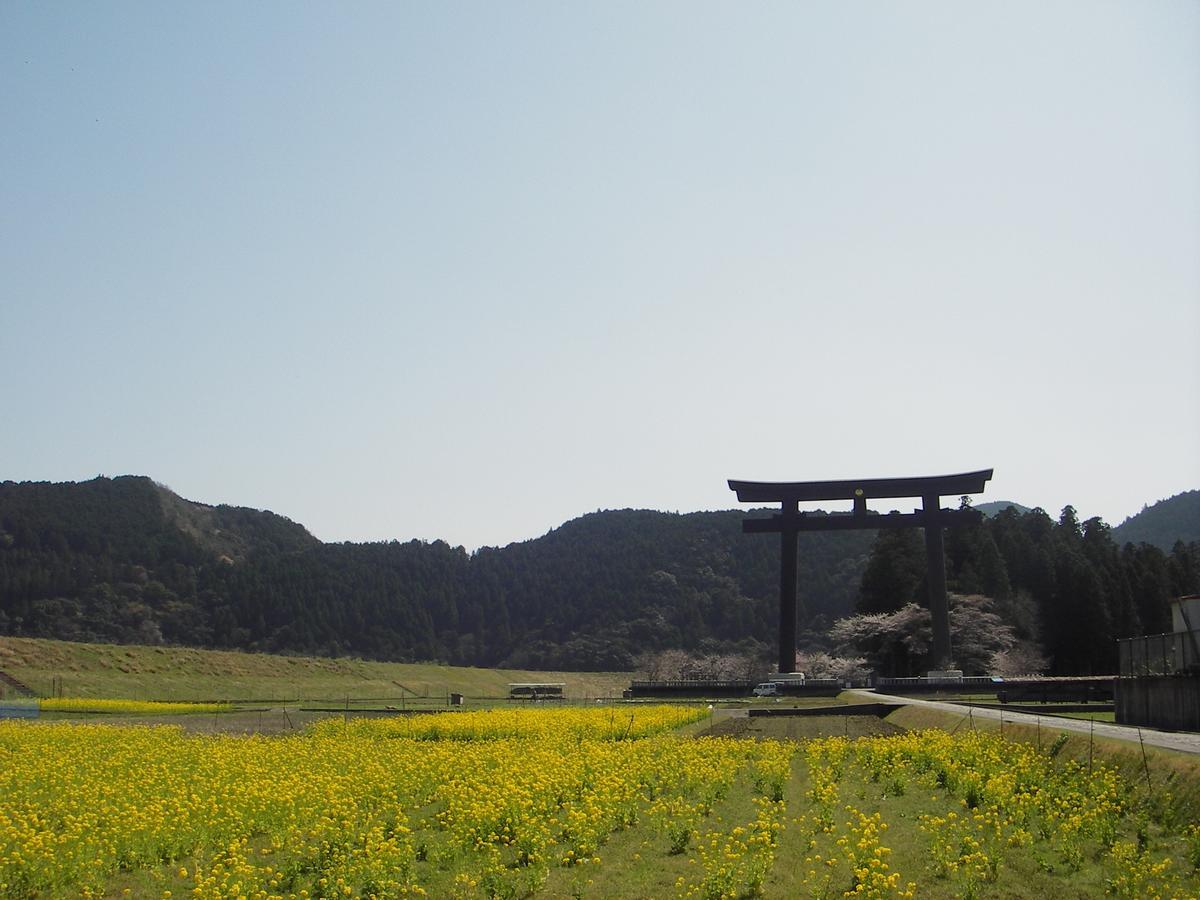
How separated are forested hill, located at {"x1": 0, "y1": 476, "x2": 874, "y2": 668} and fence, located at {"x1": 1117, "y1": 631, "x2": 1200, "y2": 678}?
343 ft

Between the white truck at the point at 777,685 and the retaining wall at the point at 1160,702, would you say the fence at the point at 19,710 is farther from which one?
the retaining wall at the point at 1160,702

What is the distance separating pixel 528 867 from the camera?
12.3 m

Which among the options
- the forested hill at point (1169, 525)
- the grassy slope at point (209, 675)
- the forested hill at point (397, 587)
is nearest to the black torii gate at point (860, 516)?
the grassy slope at point (209, 675)

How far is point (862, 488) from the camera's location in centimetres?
A: 6022

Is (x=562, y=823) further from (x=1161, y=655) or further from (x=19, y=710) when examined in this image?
(x=19, y=710)

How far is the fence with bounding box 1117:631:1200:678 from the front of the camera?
23.1 metres

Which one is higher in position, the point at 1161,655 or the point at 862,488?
the point at 862,488

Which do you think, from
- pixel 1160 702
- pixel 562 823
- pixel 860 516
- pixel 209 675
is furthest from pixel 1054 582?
pixel 562 823

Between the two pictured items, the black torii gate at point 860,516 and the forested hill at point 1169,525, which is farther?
the forested hill at point 1169,525

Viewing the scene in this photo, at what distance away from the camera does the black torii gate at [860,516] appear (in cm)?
5859

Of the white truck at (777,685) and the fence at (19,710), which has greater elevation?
the white truck at (777,685)

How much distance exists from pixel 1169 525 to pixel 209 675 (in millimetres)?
169448

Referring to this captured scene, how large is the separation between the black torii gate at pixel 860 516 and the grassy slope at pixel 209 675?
27360 millimetres

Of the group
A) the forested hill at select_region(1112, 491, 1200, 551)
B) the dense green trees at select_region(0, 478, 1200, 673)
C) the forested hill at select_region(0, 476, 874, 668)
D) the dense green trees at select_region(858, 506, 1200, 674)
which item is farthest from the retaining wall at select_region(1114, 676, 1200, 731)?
the forested hill at select_region(1112, 491, 1200, 551)
